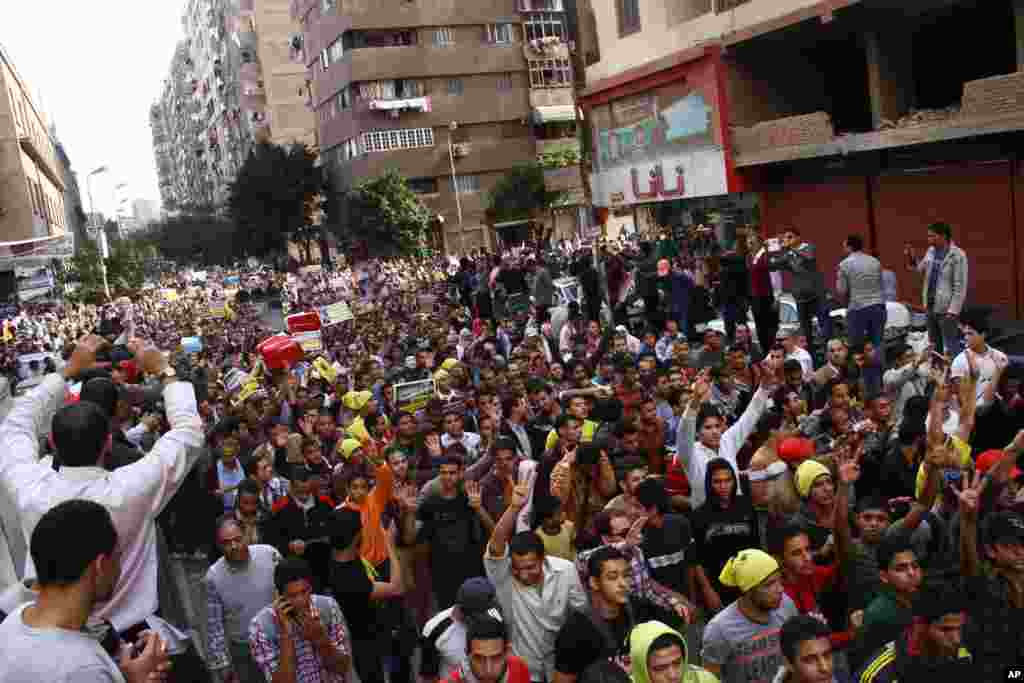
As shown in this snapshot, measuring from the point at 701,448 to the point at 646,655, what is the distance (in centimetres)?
261

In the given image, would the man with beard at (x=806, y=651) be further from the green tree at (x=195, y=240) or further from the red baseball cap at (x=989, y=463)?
the green tree at (x=195, y=240)

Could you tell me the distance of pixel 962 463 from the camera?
5.10m

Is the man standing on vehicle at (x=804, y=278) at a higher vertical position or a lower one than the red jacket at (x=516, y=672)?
higher

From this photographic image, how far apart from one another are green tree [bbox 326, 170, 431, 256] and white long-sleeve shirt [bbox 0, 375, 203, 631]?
42.6 meters

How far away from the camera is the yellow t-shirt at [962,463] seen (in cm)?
501

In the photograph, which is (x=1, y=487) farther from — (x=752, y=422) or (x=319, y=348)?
(x=319, y=348)

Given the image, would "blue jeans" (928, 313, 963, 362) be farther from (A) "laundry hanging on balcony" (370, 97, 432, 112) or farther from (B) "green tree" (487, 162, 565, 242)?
(A) "laundry hanging on balcony" (370, 97, 432, 112)

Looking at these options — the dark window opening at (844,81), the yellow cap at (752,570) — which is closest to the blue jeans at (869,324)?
the yellow cap at (752,570)

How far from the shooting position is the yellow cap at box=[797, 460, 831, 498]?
17.2 ft

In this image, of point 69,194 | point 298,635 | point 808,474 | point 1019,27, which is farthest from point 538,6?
point 69,194

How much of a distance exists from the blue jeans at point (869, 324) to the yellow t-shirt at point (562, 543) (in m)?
5.70

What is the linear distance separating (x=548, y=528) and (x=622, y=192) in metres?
18.9

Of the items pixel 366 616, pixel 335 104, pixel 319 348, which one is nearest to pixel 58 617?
pixel 366 616

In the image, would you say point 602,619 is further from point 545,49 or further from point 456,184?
point 545,49
